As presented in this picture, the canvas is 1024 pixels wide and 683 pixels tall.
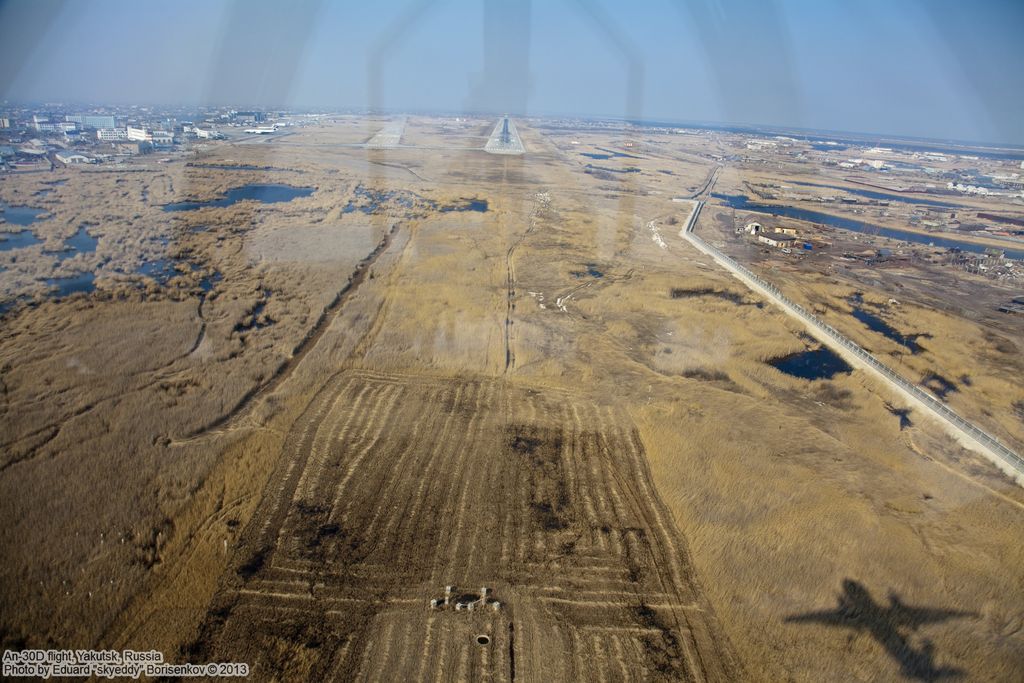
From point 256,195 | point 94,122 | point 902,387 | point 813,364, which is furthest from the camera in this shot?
point 94,122

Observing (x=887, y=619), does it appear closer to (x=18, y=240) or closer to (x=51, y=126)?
(x=18, y=240)

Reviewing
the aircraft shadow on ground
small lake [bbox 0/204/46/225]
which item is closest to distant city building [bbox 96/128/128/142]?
A: small lake [bbox 0/204/46/225]

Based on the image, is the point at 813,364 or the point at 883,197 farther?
the point at 883,197

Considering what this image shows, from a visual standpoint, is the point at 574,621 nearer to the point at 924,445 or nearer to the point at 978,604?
the point at 978,604

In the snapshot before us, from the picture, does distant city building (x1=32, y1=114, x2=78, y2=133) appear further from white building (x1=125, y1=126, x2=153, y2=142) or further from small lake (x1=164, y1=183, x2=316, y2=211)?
small lake (x1=164, y1=183, x2=316, y2=211)

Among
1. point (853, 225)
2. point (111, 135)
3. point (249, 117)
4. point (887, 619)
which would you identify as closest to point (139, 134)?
point (111, 135)

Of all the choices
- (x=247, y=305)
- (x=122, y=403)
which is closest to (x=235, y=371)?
(x=122, y=403)

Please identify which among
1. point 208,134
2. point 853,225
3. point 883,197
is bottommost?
point 853,225

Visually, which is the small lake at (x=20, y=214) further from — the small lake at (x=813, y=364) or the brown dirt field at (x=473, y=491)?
the small lake at (x=813, y=364)
